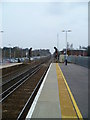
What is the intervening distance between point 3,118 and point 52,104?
2062 millimetres

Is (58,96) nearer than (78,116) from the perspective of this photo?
No

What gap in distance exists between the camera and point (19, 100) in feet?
34.9

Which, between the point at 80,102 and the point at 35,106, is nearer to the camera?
the point at 35,106

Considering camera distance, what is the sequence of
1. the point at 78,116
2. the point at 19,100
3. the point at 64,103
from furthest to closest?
the point at 19,100 → the point at 64,103 → the point at 78,116

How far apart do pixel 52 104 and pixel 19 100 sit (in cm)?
316

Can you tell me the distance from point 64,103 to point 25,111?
1.68 meters

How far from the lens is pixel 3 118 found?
7.15 meters

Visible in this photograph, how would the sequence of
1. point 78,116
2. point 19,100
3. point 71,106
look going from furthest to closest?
point 19,100 → point 71,106 → point 78,116

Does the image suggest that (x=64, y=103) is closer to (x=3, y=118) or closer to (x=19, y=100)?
(x=3, y=118)

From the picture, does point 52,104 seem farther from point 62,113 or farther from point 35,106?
point 62,113

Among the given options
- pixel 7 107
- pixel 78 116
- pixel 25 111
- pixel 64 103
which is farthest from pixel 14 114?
pixel 78 116

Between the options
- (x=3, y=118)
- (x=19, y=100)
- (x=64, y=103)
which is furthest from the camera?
(x=19, y=100)

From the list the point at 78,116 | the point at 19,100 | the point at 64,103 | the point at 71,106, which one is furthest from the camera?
the point at 19,100

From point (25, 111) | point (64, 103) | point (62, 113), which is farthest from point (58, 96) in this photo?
point (62, 113)
